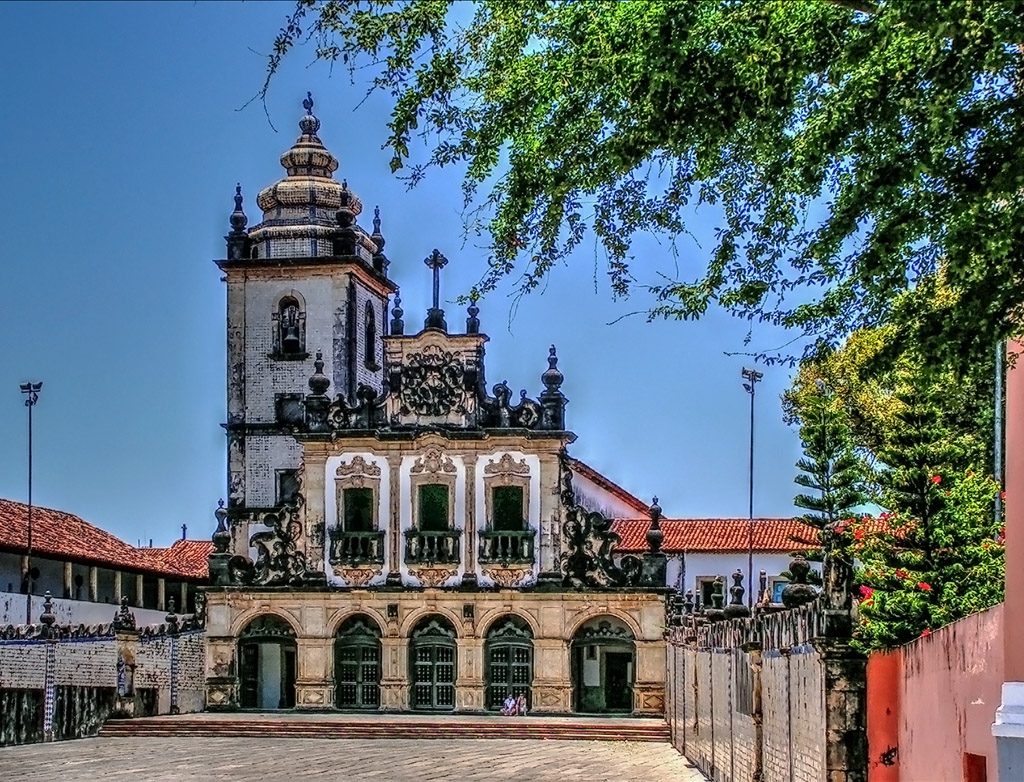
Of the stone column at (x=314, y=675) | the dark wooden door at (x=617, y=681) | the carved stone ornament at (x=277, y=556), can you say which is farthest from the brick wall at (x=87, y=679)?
the dark wooden door at (x=617, y=681)

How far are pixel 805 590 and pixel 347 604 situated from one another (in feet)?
87.8

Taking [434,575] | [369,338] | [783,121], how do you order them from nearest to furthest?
[783,121] < [434,575] < [369,338]

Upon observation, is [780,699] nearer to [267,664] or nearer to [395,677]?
[395,677]

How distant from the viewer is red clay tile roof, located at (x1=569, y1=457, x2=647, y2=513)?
163 feet

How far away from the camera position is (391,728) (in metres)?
35.7

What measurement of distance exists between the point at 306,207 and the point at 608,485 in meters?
15.1

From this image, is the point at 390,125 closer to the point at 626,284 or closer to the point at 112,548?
the point at 626,284

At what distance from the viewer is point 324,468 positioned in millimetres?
41719

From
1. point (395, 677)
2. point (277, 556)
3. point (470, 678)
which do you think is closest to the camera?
point (470, 678)

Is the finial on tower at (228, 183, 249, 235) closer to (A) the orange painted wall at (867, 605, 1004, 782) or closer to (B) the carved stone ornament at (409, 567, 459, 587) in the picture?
(B) the carved stone ornament at (409, 567, 459, 587)

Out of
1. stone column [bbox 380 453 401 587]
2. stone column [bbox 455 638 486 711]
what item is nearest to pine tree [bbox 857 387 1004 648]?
stone column [bbox 455 638 486 711]

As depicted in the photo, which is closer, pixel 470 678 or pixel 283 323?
pixel 470 678

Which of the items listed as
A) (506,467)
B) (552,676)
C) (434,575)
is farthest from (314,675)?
(506,467)

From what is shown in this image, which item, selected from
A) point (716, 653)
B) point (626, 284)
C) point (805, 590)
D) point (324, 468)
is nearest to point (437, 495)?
point (324, 468)
